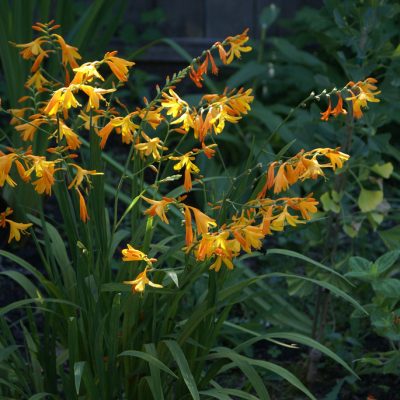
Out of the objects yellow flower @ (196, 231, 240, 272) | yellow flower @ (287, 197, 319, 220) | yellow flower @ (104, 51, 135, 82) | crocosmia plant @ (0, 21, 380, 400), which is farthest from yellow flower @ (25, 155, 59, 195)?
yellow flower @ (287, 197, 319, 220)

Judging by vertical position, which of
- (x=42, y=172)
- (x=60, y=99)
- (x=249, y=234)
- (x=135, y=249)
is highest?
(x=60, y=99)

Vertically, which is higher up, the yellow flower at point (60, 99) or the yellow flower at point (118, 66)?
the yellow flower at point (118, 66)

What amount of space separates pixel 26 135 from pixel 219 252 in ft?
1.84

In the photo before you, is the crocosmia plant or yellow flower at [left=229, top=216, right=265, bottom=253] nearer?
yellow flower at [left=229, top=216, right=265, bottom=253]

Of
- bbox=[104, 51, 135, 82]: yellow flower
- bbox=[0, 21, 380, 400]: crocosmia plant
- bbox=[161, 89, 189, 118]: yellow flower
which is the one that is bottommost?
bbox=[0, 21, 380, 400]: crocosmia plant

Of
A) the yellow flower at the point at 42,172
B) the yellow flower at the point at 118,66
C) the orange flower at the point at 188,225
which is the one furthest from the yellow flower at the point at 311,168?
the yellow flower at the point at 42,172

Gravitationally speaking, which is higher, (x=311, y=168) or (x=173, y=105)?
(x=173, y=105)

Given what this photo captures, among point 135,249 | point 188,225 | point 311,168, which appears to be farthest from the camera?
point 135,249

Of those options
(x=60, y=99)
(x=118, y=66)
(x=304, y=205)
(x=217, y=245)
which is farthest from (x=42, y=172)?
(x=304, y=205)

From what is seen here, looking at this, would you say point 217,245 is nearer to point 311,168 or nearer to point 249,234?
point 249,234

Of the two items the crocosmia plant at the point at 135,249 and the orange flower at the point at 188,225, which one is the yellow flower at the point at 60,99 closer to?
the crocosmia plant at the point at 135,249

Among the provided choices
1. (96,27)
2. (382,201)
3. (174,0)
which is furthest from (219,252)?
(174,0)

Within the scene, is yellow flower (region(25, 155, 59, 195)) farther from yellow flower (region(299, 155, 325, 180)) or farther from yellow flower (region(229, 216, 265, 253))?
yellow flower (region(299, 155, 325, 180))

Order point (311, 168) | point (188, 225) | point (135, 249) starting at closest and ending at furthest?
point (188, 225)
point (311, 168)
point (135, 249)
